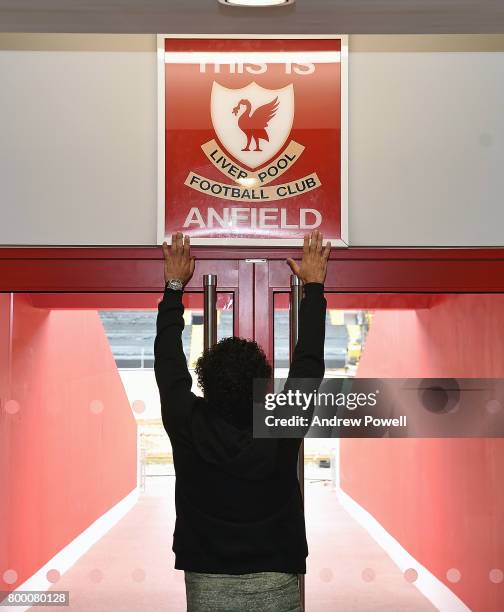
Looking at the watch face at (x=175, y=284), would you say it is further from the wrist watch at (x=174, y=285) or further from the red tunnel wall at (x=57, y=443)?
the red tunnel wall at (x=57, y=443)

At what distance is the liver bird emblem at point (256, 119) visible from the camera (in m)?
2.88

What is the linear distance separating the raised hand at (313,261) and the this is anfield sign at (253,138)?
0.24 m

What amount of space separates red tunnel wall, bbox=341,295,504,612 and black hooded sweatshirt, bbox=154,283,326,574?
88 cm

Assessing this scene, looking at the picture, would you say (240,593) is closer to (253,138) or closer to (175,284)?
(175,284)

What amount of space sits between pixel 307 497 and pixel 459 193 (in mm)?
1195

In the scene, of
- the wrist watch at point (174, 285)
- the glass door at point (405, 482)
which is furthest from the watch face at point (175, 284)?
the glass door at point (405, 482)

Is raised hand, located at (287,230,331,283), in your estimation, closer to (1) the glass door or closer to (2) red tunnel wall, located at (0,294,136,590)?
(1) the glass door

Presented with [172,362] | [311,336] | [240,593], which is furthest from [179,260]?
[240,593]

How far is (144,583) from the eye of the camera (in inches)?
113
